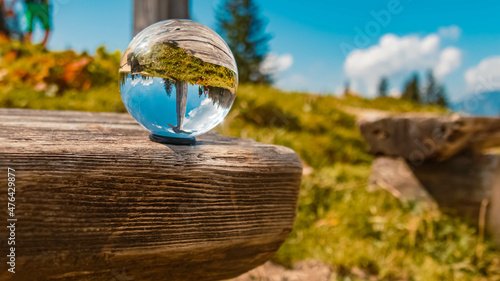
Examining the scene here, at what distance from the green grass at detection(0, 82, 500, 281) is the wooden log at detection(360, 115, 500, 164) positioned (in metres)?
0.52

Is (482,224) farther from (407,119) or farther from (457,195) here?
A: (407,119)

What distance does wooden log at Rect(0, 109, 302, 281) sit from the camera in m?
0.69

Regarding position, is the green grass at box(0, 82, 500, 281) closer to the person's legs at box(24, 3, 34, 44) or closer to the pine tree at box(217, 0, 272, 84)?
the person's legs at box(24, 3, 34, 44)

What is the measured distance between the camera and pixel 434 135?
117 inches

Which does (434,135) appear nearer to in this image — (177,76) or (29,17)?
(177,76)

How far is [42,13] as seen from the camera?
20.9 feet

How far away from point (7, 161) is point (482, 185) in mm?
3501

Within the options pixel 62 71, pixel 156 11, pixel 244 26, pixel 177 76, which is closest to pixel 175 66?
pixel 177 76

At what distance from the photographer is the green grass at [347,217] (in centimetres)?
265

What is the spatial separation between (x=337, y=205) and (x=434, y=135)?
1.12m

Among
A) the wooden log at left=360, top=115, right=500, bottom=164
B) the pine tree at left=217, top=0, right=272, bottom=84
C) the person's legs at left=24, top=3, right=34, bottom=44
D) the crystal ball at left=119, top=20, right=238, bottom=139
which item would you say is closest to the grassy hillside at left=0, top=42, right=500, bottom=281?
the wooden log at left=360, top=115, right=500, bottom=164

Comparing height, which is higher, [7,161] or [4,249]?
[7,161]

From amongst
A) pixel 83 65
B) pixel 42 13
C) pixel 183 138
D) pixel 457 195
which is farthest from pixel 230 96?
pixel 42 13

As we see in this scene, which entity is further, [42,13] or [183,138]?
[42,13]
